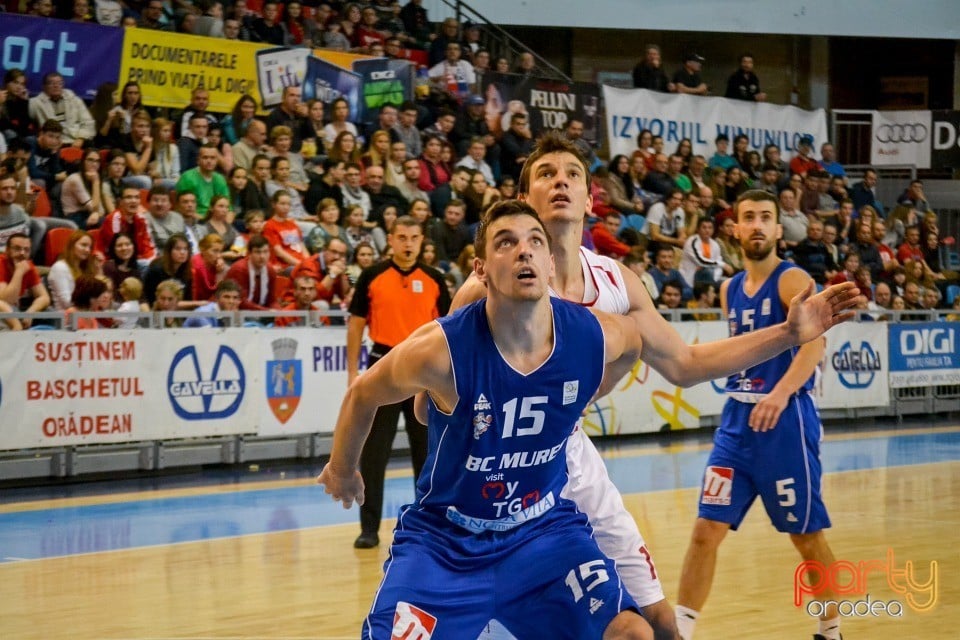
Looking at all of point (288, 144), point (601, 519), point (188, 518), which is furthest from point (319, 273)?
point (601, 519)

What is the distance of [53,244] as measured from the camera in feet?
41.7

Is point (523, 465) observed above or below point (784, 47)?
below

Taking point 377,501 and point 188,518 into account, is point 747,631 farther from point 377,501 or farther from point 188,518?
point 188,518

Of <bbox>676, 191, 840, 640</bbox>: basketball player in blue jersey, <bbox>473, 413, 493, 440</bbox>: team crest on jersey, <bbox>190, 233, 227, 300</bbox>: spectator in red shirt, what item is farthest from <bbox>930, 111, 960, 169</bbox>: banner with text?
<bbox>473, 413, 493, 440</bbox>: team crest on jersey

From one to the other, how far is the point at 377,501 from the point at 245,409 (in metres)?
3.87

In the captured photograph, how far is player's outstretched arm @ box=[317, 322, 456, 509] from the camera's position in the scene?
432 cm

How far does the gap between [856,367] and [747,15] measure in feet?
32.9

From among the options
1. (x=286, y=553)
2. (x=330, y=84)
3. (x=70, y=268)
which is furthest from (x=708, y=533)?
(x=330, y=84)

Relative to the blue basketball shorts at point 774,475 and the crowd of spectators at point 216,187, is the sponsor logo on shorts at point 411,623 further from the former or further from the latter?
the crowd of spectators at point 216,187

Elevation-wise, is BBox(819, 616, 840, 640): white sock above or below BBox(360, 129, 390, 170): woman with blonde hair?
below

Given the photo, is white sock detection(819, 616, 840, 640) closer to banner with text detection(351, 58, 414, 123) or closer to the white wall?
banner with text detection(351, 58, 414, 123)

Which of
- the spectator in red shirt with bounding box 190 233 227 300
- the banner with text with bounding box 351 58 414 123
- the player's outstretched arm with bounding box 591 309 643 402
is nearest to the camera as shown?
the player's outstretched arm with bounding box 591 309 643 402

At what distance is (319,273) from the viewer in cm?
1402

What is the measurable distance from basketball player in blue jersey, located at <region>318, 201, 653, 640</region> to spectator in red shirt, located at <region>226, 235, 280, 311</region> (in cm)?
879
